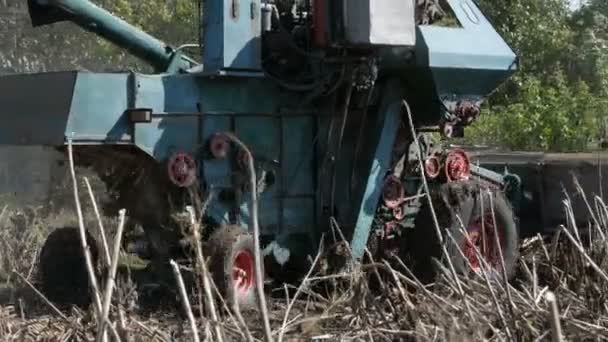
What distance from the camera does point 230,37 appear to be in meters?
9.81

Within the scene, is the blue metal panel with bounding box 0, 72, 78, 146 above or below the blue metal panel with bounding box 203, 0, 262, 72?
below

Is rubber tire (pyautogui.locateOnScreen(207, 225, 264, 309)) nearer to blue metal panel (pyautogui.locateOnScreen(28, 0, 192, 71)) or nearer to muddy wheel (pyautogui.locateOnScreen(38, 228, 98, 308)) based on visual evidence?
muddy wheel (pyautogui.locateOnScreen(38, 228, 98, 308))

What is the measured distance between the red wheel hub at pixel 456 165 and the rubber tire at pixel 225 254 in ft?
8.09

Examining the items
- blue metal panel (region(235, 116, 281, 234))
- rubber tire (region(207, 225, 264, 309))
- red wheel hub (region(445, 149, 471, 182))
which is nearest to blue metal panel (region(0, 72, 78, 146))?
rubber tire (region(207, 225, 264, 309))

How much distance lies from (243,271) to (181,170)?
0.88 m

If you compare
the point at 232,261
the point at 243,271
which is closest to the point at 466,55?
the point at 243,271

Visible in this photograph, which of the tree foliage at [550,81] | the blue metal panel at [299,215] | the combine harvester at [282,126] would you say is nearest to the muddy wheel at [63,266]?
the combine harvester at [282,126]

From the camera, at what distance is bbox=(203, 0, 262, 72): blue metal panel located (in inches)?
385

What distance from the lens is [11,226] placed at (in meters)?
12.3

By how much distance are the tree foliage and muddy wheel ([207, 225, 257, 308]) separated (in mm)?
9978

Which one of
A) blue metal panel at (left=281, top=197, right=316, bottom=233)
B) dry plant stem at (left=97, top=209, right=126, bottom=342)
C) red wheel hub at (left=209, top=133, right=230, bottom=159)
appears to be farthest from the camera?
blue metal panel at (left=281, top=197, right=316, bottom=233)

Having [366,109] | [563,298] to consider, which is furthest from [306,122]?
[563,298]

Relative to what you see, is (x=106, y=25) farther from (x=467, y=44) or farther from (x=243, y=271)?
(x=467, y=44)

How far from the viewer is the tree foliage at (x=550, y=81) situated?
62.8 feet
